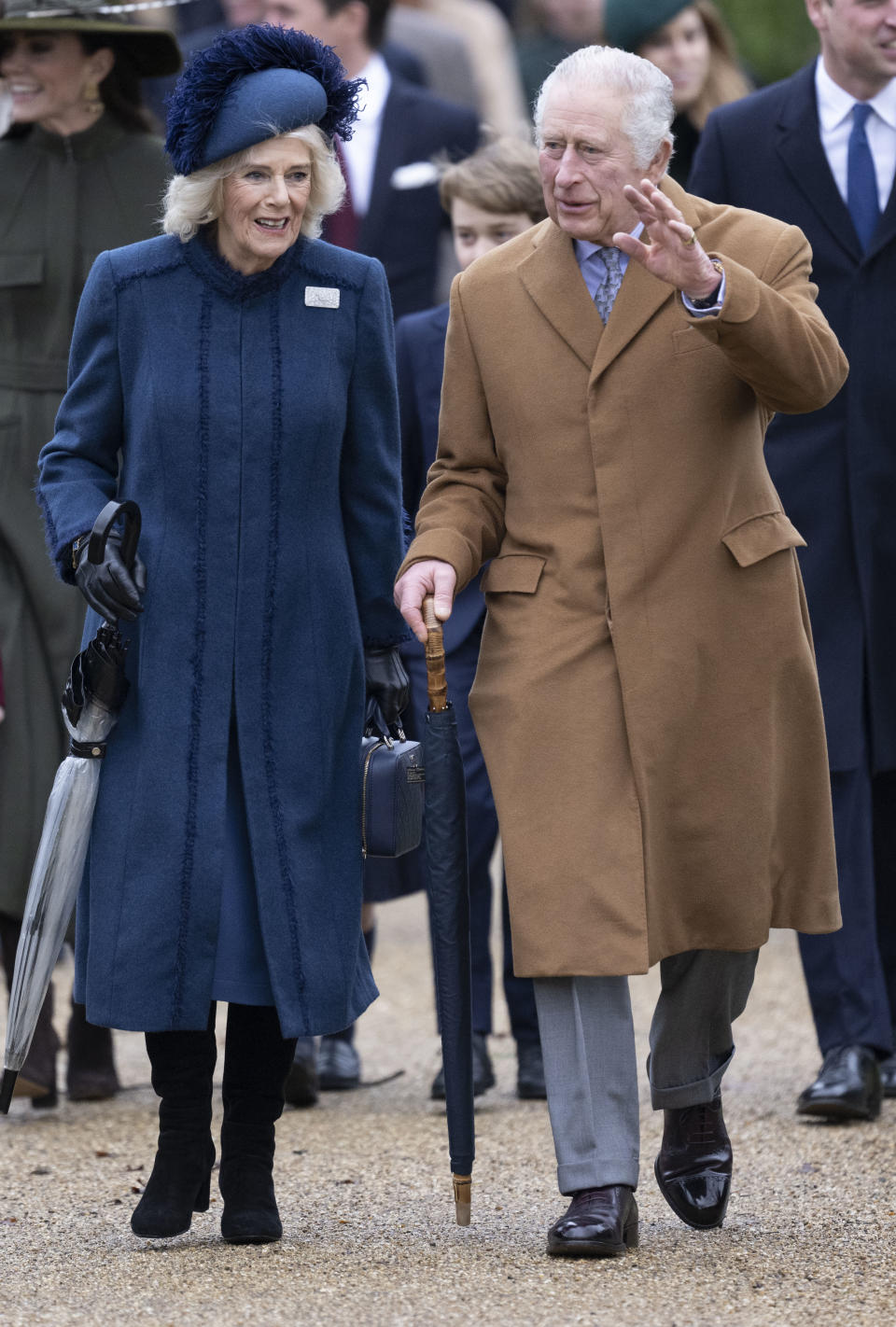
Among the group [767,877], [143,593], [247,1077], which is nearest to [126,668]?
[143,593]

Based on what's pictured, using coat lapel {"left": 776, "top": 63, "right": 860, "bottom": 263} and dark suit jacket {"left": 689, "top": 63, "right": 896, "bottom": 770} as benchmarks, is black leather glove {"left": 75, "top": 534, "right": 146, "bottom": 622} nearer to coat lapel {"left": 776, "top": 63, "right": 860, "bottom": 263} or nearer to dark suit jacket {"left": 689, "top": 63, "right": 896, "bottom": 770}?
dark suit jacket {"left": 689, "top": 63, "right": 896, "bottom": 770}

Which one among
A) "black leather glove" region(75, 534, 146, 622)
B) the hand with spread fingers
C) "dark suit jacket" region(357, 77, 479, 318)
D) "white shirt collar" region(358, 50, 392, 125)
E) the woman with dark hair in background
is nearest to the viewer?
the hand with spread fingers

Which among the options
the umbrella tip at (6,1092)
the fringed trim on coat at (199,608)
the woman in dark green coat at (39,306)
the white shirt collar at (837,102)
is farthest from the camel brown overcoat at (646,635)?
the woman in dark green coat at (39,306)

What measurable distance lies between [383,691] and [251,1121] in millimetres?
Answer: 794

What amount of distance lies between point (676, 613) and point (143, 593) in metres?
0.91

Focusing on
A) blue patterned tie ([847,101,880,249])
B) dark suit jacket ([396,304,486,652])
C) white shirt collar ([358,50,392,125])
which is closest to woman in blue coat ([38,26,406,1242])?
dark suit jacket ([396,304,486,652])

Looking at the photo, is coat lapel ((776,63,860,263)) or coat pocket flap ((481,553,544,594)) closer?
coat pocket flap ((481,553,544,594))

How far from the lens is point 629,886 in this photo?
4391 millimetres

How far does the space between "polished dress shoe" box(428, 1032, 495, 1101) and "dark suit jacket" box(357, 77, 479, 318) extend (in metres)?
2.30

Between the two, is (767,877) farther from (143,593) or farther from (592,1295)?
(143,593)

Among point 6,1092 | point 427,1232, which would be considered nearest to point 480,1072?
point 427,1232

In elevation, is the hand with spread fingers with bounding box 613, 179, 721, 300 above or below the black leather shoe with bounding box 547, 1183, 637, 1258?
above

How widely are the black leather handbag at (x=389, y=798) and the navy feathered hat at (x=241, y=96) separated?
1.06 metres

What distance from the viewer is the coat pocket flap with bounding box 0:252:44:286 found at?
5.99 metres
